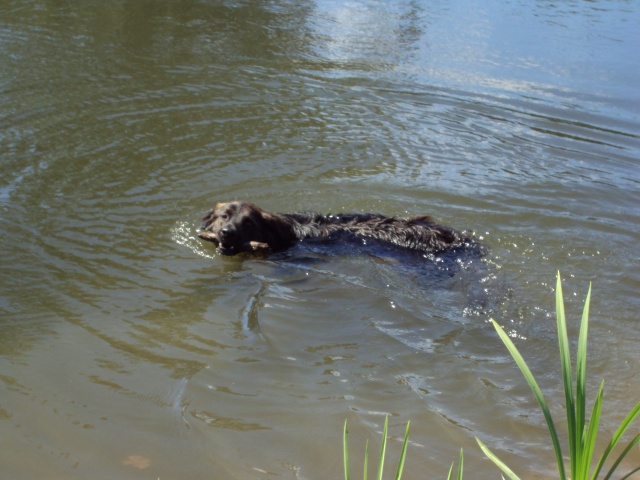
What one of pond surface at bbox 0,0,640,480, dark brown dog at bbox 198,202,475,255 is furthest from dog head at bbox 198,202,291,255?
pond surface at bbox 0,0,640,480

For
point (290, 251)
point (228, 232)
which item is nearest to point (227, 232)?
point (228, 232)

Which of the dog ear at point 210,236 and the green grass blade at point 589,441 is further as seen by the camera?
the dog ear at point 210,236

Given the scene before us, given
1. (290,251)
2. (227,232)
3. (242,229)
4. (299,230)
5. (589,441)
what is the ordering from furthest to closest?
(299,230)
(290,251)
(242,229)
(227,232)
(589,441)

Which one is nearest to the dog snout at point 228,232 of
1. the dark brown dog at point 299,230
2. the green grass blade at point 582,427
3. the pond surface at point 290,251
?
the dark brown dog at point 299,230

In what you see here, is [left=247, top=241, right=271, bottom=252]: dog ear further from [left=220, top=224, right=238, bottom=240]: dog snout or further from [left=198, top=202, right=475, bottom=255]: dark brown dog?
[left=220, top=224, right=238, bottom=240]: dog snout

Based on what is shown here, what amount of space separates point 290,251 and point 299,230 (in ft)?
0.94

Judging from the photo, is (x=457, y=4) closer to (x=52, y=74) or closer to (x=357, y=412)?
(x=52, y=74)

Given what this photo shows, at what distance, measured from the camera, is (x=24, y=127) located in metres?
9.44

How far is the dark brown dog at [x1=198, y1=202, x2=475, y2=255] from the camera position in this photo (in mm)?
7375

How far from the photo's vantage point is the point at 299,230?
306 inches

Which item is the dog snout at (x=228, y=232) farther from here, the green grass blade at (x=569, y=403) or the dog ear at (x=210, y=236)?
the green grass blade at (x=569, y=403)

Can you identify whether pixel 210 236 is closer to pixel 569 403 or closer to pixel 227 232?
pixel 227 232

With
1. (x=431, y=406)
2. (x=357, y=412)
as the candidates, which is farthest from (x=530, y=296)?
(x=357, y=412)

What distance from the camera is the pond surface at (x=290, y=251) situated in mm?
4625
